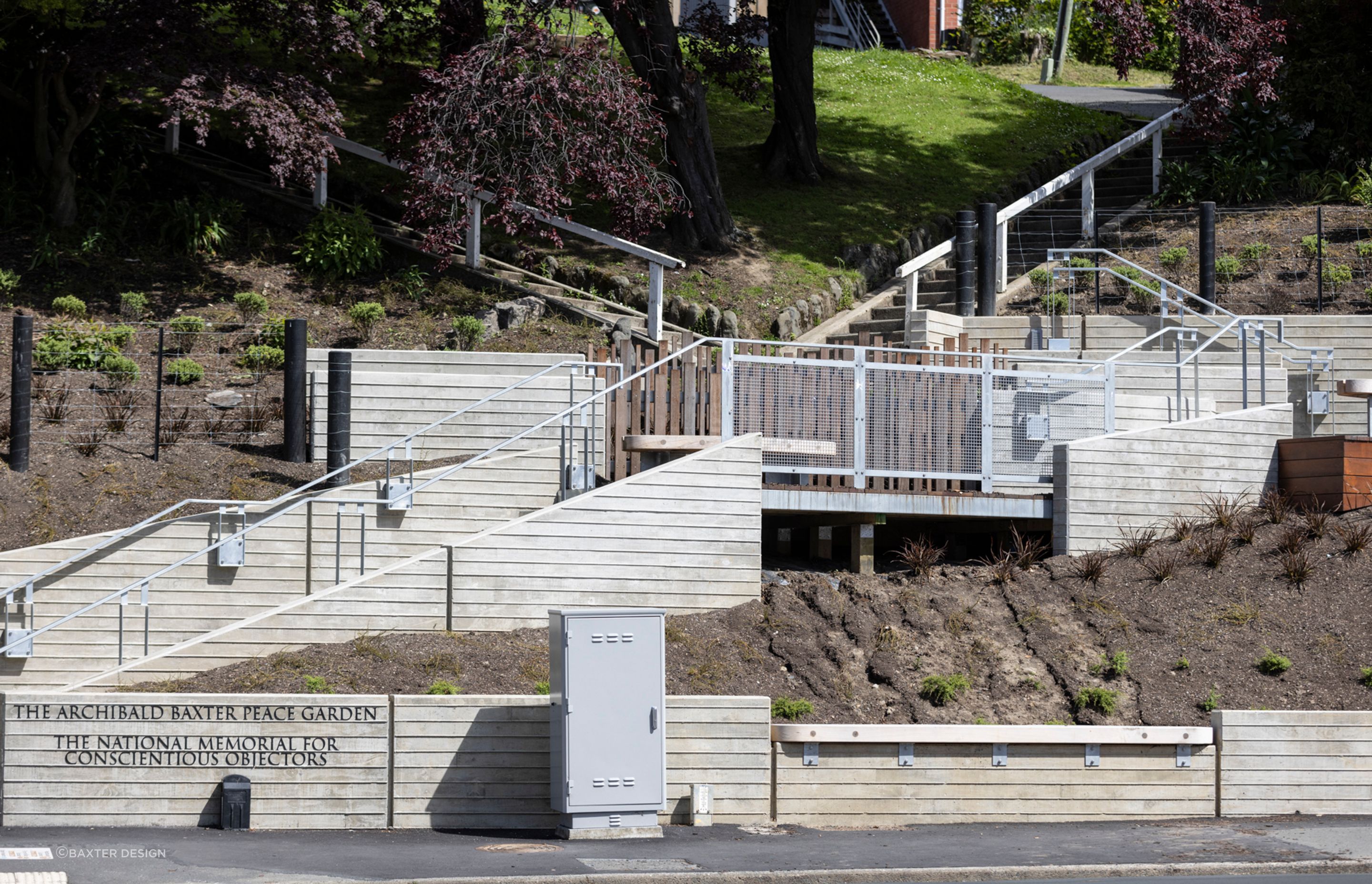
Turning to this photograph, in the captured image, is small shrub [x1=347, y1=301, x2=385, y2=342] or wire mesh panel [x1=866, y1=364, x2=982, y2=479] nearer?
wire mesh panel [x1=866, y1=364, x2=982, y2=479]

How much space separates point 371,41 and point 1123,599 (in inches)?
541

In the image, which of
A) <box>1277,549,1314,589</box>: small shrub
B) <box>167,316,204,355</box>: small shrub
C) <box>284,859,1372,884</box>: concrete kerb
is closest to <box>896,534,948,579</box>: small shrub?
<box>1277,549,1314,589</box>: small shrub

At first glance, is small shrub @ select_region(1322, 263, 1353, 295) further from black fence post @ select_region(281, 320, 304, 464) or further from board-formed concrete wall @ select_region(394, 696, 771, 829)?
black fence post @ select_region(281, 320, 304, 464)

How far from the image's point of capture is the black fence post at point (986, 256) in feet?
63.1

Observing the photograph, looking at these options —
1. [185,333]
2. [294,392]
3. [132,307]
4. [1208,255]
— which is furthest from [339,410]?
A: [1208,255]

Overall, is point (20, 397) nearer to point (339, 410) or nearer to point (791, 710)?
point (339, 410)

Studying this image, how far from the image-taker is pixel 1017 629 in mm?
12953

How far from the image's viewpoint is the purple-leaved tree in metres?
17.7

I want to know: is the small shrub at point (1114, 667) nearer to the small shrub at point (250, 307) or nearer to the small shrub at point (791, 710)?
the small shrub at point (791, 710)

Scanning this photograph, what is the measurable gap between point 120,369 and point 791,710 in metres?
8.78

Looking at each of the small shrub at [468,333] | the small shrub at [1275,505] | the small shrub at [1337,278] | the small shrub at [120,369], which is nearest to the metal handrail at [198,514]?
the small shrub at [120,369]

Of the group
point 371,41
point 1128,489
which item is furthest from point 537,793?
point 371,41

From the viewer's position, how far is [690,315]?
1930 centimetres

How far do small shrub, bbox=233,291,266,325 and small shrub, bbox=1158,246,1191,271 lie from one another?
39.2 feet
